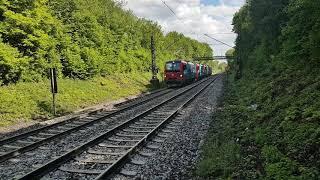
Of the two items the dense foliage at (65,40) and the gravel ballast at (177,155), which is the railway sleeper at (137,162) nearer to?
the gravel ballast at (177,155)

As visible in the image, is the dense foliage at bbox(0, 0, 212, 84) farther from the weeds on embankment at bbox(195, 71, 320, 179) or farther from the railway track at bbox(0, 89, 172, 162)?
the weeds on embankment at bbox(195, 71, 320, 179)

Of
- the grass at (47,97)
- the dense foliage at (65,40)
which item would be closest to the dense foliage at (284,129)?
the grass at (47,97)

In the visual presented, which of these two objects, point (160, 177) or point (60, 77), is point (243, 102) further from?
point (60, 77)

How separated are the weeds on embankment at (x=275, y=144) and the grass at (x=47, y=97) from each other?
30.7 ft

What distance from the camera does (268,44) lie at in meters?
28.4

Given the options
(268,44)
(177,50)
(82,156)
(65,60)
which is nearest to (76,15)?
(65,60)

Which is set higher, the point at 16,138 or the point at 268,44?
the point at 268,44

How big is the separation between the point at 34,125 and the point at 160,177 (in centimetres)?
930

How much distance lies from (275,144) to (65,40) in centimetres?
2114

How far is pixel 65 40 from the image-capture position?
2748cm

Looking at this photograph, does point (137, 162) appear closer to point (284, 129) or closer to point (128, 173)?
point (128, 173)

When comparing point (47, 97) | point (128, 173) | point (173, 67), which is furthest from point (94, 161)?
point (173, 67)

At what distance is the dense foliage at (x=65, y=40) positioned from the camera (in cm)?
2172

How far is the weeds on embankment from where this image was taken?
291 inches
